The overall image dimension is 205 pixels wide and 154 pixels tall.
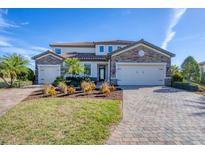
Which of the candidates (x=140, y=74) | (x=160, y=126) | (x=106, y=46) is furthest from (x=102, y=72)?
(x=160, y=126)

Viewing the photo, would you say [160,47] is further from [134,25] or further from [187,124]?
[187,124]

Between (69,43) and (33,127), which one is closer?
(33,127)

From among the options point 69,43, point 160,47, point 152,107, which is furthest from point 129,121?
point 69,43

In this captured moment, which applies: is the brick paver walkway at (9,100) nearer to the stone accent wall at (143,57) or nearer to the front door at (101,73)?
the stone accent wall at (143,57)

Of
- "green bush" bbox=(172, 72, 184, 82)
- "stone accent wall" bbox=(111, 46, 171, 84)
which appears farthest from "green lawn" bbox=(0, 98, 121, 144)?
"green bush" bbox=(172, 72, 184, 82)

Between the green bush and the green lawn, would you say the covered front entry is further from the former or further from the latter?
the green lawn

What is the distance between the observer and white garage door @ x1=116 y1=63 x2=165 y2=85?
1917cm

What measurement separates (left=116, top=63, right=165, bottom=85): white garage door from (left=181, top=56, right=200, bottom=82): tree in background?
→ 34.0 feet

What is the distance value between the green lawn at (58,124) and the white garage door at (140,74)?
12.0 meters

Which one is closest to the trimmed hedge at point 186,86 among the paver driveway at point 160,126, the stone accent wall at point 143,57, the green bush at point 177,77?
the green bush at point 177,77

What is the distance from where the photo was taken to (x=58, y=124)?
557 cm

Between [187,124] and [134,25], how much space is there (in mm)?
6418

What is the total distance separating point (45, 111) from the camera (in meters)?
6.71
